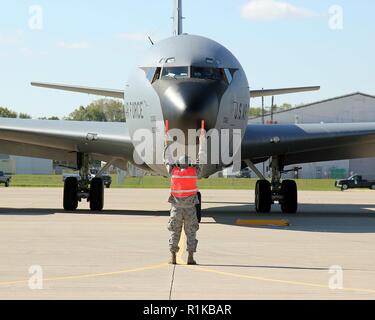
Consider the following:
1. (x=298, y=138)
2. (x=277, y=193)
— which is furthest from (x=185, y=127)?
(x=277, y=193)

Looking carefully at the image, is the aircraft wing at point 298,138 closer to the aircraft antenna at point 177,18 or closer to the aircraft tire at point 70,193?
the aircraft antenna at point 177,18

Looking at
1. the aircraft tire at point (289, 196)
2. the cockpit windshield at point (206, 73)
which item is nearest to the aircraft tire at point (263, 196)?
the aircraft tire at point (289, 196)

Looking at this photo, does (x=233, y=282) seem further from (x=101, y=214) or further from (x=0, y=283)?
(x=101, y=214)

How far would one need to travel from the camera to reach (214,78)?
69.1ft

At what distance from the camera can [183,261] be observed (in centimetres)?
1346

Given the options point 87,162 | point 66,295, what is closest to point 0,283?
point 66,295

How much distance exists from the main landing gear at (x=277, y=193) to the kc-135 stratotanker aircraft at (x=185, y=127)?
3 centimetres

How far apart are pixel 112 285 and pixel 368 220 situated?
599 inches

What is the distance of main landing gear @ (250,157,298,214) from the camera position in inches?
1072

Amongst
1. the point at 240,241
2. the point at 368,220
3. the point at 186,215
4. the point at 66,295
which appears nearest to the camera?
the point at 66,295

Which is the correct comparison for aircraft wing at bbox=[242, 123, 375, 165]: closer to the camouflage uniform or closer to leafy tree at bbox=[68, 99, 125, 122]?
the camouflage uniform

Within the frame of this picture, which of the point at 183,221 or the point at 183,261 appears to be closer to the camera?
the point at 183,261

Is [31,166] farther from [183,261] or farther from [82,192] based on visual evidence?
[183,261]

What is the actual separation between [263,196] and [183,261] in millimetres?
14191
